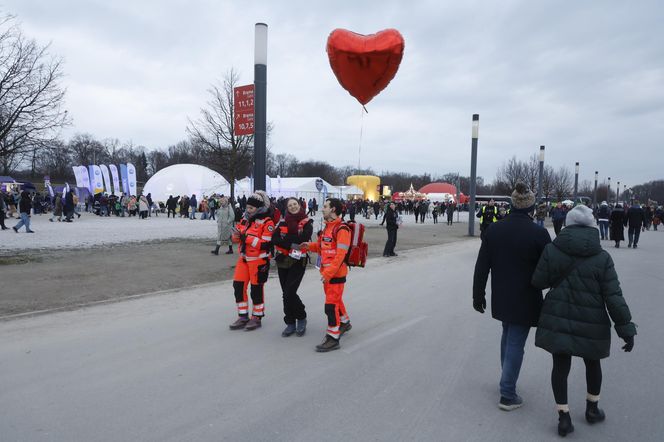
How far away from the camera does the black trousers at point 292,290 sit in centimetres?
538

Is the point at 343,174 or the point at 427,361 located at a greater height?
the point at 343,174

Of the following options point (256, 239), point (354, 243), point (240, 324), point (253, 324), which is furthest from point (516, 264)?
point (240, 324)

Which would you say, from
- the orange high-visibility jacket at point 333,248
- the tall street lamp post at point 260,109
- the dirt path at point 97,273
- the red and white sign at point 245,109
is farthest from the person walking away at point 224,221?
the orange high-visibility jacket at point 333,248

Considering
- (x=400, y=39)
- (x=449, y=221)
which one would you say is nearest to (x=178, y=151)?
(x=449, y=221)

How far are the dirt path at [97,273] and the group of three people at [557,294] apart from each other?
19.8 feet

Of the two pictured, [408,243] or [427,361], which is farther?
[408,243]

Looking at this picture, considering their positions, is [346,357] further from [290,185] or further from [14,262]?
[290,185]

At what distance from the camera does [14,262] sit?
1009cm

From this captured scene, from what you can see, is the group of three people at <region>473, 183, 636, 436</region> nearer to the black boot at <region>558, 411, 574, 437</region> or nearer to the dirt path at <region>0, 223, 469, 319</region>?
the black boot at <region>558, 411, 574, 437</region>

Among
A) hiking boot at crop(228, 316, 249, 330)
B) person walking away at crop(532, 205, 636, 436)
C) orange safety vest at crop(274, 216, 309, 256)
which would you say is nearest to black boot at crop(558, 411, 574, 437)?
person walking away at crop(532, 205, 636, 436)

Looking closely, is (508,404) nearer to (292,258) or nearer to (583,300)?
(583,300)

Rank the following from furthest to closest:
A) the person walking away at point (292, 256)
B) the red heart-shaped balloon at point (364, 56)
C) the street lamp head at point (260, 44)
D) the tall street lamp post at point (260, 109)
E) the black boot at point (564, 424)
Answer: the tall street lamp post at point (260, 109)
the street lamp head at point (260, 44)
the red heart-shaped balloon at point (364, 56)
the person walking away at point (292, 256)
the black boot at point (564, 424)

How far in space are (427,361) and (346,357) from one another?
2.76 feet

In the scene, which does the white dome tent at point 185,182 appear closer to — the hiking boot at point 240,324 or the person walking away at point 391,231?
the person walking away at point 391,231
